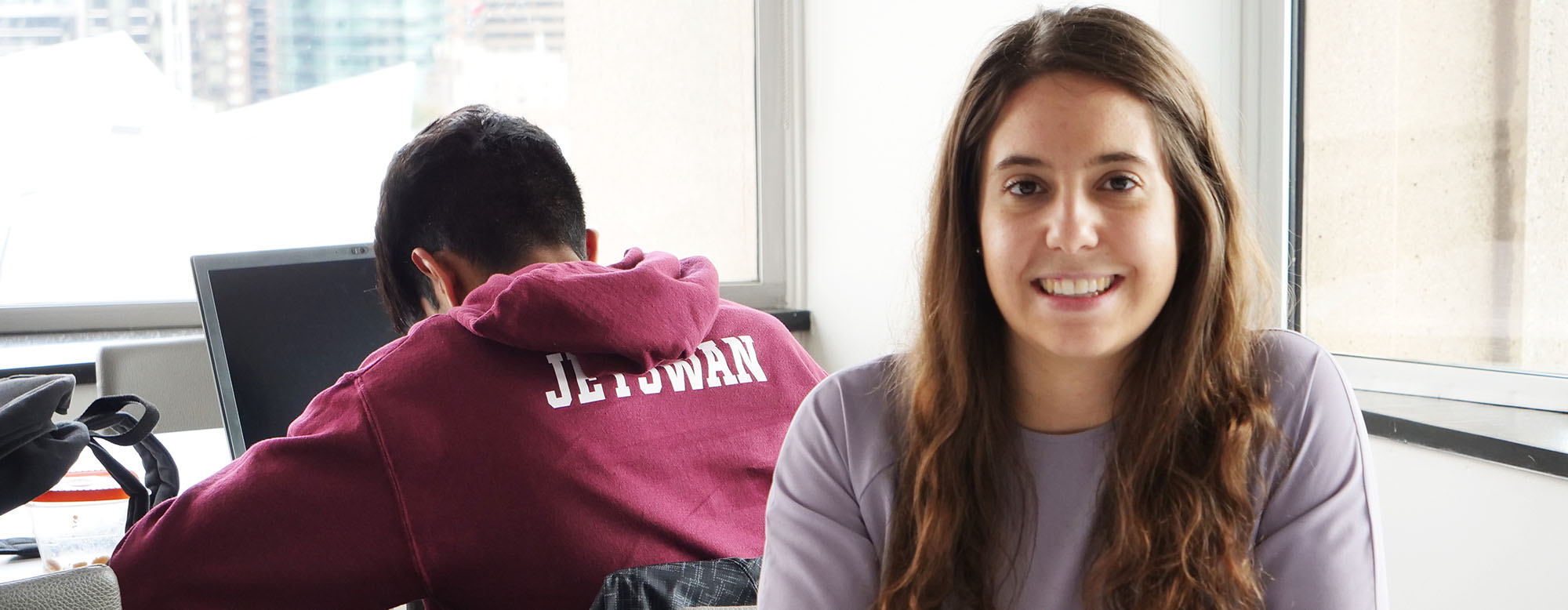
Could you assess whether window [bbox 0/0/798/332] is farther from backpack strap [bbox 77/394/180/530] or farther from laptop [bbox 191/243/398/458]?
backpack strap [bbox 77/394/180/530]

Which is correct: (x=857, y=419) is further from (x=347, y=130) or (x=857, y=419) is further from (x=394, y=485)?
(x=347, y=130)

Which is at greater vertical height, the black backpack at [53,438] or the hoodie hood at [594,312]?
the hoodie hood at [594,312]

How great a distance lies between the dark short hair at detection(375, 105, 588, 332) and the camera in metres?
1.40

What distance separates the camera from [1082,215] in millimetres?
990

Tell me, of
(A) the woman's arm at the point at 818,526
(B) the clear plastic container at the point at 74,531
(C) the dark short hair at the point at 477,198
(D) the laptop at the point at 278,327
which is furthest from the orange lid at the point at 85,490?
(A) the woman's arm at the point at 818,526

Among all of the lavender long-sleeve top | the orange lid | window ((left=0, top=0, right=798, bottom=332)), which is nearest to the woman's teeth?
the lavender long-sleeve top

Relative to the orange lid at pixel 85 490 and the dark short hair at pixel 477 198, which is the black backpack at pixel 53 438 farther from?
the dark short hair at pixel 477 198

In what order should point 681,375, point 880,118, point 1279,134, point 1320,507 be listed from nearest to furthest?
point 1320,507 → point 681,375 → point 1279,134 → point 880,118

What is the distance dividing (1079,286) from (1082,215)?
6 centimetres

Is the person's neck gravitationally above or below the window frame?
below

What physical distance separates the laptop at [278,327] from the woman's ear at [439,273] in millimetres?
198

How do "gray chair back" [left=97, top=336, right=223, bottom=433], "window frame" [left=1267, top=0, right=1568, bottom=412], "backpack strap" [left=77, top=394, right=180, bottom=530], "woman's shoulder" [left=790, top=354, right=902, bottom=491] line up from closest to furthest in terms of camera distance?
1. "woman's shoulder" [left=790, top=354, right=902, bottom=491]
2. "backpack strap" [left=77, top=394, right=180, bottom=530]
3. "window frame" [left=1267, top=0, right=1568, bottom=412]
4. "gray chair back" [left=97, top=336, right=223, bottom=433]

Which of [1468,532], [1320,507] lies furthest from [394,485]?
[1468,532]

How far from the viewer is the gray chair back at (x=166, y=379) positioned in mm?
2312
